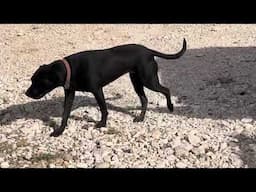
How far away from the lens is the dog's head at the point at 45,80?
6.49m

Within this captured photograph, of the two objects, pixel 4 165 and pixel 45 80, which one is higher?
pixel 45 80

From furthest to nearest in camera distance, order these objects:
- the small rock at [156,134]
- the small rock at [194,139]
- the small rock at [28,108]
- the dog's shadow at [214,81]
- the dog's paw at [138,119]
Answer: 1. the small rock at [28,108]
2. the dog's shadow at [214,81]
3. the dog's paw at [138,119]
4. the small rock at [156,134]
5. the small rock at [194,139]

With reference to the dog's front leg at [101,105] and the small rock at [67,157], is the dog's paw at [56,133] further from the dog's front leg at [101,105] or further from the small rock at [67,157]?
the small rock at [67,157]

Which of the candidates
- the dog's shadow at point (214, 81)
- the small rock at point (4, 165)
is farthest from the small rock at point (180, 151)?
the small rock at point (4, 165)

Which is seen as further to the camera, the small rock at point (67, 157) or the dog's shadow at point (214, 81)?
the dog's shadow at point (214, 81)

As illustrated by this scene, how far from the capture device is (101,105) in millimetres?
6734

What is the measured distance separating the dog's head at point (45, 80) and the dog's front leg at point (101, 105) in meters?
0.48

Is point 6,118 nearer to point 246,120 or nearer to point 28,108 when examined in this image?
point 28,108

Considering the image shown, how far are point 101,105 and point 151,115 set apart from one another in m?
0.81

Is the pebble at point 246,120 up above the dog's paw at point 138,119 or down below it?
above

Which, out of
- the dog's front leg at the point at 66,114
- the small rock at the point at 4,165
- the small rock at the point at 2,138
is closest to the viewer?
the small rock at the point at 4,165

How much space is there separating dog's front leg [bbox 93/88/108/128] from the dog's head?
48 cm

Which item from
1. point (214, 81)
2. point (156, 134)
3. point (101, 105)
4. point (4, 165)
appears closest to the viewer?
point (4, 165)

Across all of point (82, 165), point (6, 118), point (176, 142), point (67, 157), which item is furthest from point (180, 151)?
point (6, 118)
